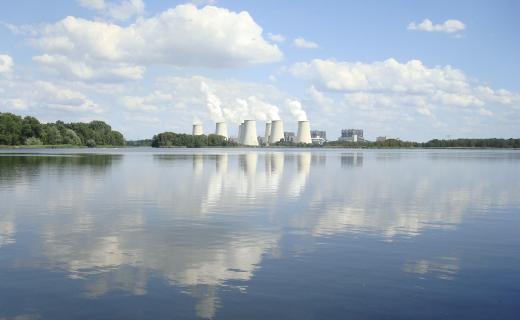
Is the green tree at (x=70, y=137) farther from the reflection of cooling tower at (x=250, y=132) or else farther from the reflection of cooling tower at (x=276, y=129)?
the reflection of cooling tower at (x=276, y=129)

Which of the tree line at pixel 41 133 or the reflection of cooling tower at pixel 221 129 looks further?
the reflection of cooling tower at pixel 221 129

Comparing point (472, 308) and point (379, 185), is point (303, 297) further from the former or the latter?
point (379, 185)

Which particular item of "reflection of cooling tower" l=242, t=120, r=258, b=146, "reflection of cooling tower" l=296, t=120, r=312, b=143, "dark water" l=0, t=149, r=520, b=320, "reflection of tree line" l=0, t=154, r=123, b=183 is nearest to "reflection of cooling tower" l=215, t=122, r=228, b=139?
"reflection of cooling tower" l=242, t=120, r=258, b=146

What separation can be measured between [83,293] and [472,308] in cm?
686

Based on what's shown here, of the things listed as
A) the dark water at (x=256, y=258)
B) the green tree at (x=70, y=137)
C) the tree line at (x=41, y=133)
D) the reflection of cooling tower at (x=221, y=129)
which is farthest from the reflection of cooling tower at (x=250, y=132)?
the dark water at (x=256, y=258)

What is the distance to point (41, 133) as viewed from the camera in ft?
442

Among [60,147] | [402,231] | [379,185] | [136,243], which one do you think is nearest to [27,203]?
[136,243]

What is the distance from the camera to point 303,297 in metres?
9.37

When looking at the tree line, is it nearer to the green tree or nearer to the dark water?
the green tree

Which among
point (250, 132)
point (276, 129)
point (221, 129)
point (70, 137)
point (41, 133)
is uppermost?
point (221, 129)

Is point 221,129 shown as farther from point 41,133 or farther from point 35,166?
point 35,166

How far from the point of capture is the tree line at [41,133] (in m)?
126

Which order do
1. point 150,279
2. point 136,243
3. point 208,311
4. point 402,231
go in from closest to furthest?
point 208,311 < point 150,279 < point 136,243 < point 402,231

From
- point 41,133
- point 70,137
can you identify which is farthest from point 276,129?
point 41,133
